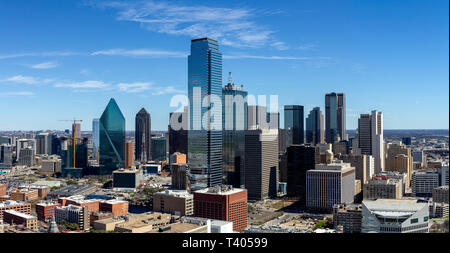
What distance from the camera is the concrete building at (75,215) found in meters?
10.8

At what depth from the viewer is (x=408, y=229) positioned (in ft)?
24.8

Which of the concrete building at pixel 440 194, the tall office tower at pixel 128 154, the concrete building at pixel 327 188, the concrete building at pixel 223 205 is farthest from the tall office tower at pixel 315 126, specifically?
the concrete building at pixel 223 205

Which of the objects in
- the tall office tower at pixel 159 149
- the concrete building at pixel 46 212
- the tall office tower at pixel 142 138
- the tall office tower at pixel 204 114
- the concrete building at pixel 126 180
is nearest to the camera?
the concrete building at pixel 46 212

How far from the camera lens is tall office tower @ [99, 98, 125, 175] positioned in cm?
2430

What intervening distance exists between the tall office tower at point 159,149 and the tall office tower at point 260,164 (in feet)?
44.7

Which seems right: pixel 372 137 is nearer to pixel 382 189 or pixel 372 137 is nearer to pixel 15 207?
pixel 382 189

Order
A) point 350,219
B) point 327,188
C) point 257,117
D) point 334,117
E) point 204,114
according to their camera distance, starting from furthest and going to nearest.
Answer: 1. point 334,117
2. point 257,117
3. point 204,114
4. point 327,188
5. point 350,219

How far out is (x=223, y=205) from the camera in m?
9.73

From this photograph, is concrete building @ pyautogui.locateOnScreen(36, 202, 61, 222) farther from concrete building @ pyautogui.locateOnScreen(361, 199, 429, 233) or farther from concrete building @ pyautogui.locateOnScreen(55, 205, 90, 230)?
A: concrete building @ pyautogui.locateOnScreen(361, 199, 429, 233)

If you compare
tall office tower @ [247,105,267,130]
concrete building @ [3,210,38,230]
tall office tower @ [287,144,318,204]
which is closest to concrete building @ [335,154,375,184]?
tall office tower @ [287,144,318,204]

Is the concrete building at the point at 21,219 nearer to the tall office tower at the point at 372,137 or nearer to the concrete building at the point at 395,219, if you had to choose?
the concrete building at the point at 395,219

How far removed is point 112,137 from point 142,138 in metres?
5.49

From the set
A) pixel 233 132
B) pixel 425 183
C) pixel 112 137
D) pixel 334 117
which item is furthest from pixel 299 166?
pixel 334 117

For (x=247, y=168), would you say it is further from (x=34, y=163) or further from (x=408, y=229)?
(x=34, y=163)
